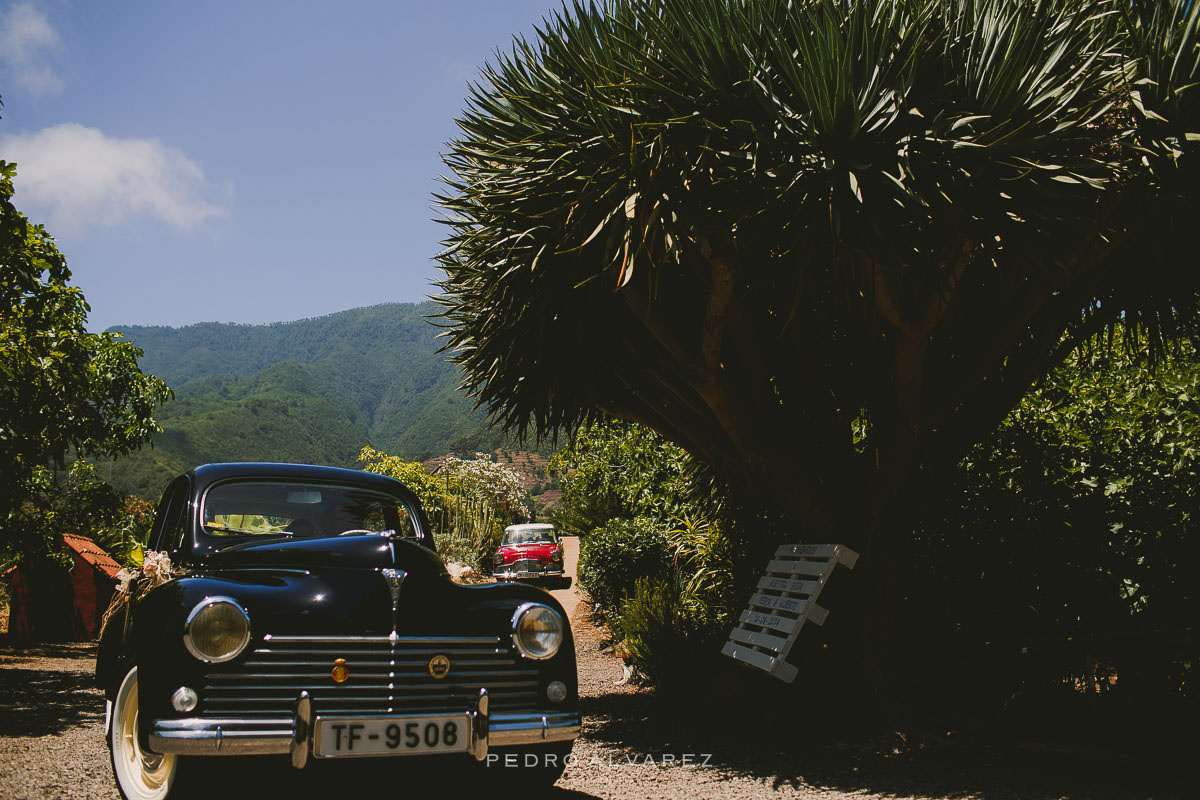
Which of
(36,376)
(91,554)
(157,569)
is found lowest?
(91,554)

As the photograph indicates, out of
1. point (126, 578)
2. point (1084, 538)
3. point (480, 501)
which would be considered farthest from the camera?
point (480, 501)

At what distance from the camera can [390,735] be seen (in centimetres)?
303

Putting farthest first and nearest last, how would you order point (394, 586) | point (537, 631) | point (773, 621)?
1. point (773, 621)
2. point (537, 631)
3. point (394, 586)

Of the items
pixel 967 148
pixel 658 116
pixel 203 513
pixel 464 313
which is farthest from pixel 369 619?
pixel 464 313

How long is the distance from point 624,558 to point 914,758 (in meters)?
7.47

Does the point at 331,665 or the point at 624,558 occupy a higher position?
the point at 331,665

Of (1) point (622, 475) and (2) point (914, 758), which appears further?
(1) point (622, 475)

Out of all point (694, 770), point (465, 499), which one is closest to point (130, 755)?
point (694, 770)

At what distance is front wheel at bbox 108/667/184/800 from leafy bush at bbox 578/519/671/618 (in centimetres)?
868

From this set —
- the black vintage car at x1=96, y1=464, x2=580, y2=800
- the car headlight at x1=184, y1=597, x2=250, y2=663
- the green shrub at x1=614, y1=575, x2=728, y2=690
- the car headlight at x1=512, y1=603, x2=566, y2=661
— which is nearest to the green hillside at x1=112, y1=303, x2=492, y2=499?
the green shrub at x1=614, y1=575, x2=728, y2=690

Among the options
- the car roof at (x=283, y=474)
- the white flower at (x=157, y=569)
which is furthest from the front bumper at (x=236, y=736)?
the car roof at (x=283, y=474)

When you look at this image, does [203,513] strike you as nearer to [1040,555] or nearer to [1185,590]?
[1040,555]

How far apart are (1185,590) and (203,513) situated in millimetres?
5856

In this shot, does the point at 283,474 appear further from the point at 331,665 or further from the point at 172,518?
the point at 331,665
